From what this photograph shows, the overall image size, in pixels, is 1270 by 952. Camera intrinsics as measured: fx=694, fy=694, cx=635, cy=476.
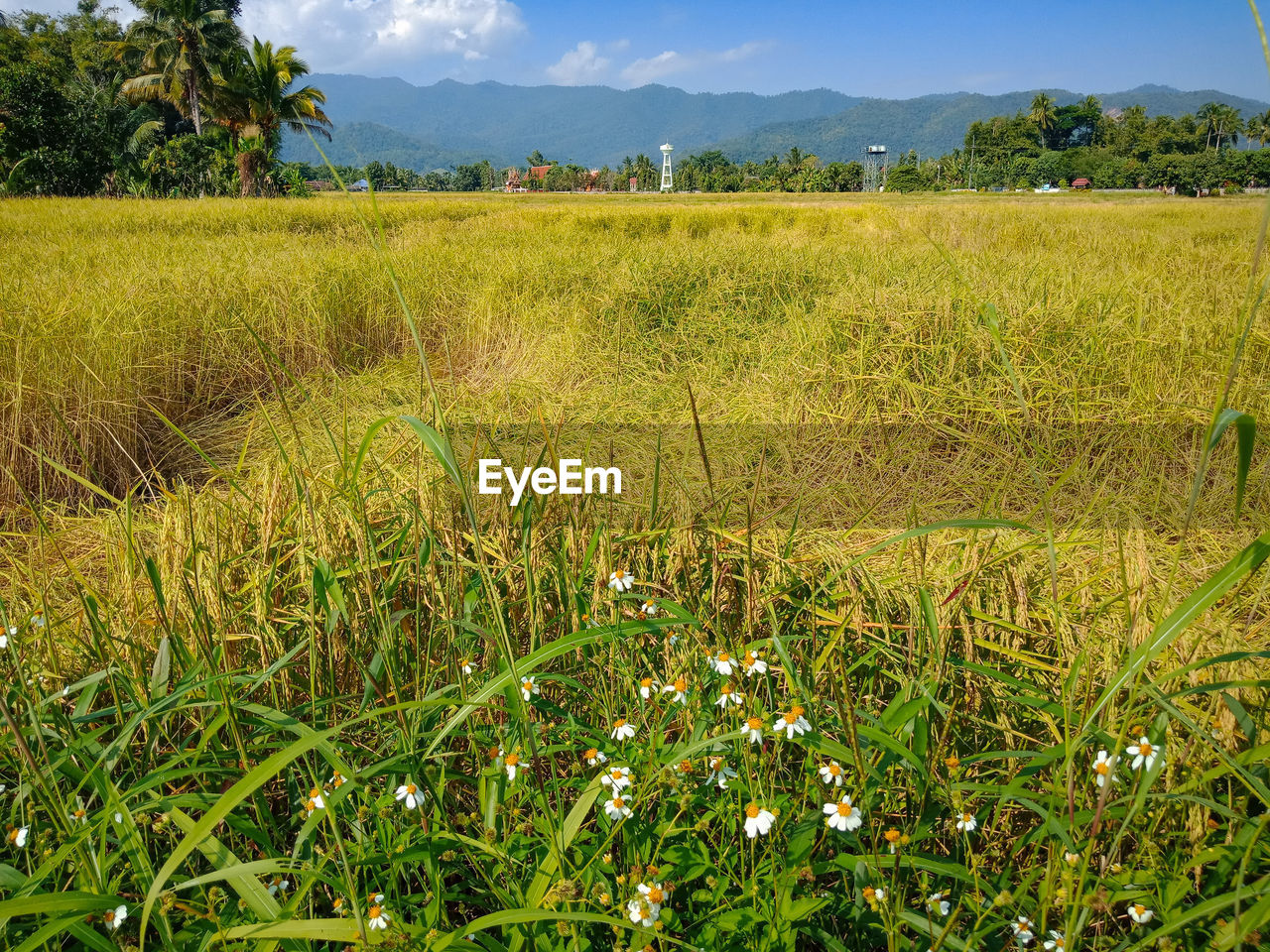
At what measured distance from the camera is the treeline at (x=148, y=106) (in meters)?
15.0

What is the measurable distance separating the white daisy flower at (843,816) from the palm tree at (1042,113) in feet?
247

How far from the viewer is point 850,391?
275cm

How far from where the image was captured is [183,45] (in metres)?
20.1

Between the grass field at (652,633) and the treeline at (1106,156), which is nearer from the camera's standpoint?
the grass field at (652,633)

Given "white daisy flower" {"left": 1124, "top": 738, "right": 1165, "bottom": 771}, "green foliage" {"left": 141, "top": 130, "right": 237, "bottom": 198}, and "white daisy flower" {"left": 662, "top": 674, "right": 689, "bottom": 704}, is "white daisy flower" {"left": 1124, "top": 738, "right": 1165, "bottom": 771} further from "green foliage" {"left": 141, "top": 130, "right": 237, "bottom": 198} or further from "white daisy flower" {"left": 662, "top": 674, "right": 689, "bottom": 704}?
"green foliage" {"left": 141, "top": 130, "right": 237, "bottom": 198}

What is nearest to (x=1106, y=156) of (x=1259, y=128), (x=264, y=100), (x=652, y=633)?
(x=1259, y=128)

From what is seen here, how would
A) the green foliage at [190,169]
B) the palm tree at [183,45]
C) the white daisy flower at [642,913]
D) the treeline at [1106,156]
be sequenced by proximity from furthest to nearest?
the treeline at [1106,156] → the palm tree at [183,45] → the green foliage at [190,169] → the white daisy flower at [642,913]

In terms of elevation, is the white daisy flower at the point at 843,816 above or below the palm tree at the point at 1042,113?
below

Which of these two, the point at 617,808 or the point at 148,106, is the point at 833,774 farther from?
the point at 148,106

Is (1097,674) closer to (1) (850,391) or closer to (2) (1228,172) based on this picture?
(1) (850,391)

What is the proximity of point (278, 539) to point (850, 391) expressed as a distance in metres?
2.09

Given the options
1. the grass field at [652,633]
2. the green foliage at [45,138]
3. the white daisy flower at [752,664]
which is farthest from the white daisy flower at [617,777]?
the green foliage at [45,138]

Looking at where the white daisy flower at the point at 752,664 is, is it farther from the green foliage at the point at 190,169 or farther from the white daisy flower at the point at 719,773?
the green foliage at the point at 190,169

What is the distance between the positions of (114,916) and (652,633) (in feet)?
2.70
